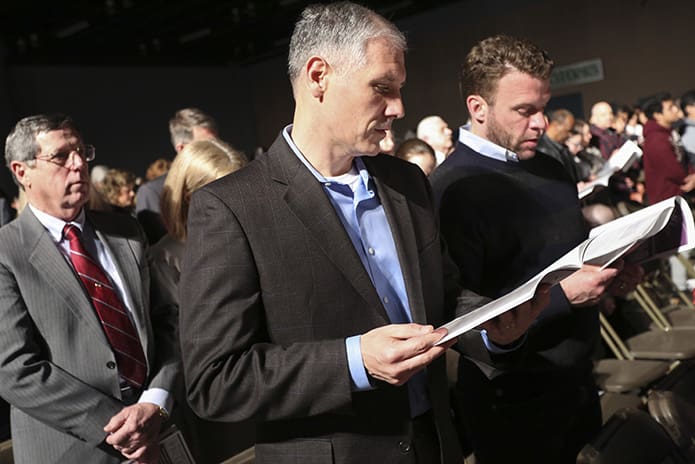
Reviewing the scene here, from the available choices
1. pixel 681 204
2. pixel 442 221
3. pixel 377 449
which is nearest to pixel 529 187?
pixel 442 221

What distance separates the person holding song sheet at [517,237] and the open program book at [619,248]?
40 cm

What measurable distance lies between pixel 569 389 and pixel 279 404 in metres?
1.09

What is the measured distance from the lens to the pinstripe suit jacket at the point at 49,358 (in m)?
1.80

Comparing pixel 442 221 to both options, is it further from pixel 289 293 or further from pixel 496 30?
pixel 496 30

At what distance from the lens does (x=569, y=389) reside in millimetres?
2033

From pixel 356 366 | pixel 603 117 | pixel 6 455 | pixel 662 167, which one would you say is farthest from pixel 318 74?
pixel 603 117

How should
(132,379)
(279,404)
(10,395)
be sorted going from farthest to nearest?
(132,379) < (10,395) < (279,404)

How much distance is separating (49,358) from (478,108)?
4.38 feet

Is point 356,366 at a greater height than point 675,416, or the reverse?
point 356,366

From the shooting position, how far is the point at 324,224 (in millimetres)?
1318

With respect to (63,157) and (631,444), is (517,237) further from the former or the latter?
(63,157)

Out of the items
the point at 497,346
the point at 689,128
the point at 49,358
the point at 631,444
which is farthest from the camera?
the point at 689,128

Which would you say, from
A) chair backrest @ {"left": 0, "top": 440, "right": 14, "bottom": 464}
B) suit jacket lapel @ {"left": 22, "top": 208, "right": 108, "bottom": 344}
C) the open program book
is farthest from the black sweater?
chair backrest @ {"left": 0, "top": 440, "right": 14, "bottom": 464}

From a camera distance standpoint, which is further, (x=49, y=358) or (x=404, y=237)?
(x=49, y=358)
